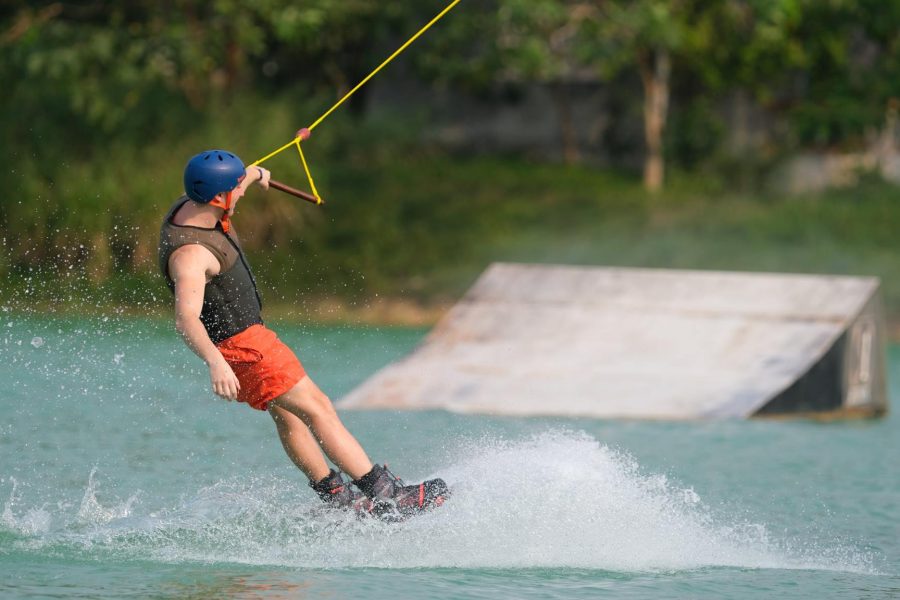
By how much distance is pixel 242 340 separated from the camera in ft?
23.5

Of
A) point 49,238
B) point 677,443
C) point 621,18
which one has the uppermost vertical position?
point 621,18

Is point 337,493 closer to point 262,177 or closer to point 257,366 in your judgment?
point 257,366

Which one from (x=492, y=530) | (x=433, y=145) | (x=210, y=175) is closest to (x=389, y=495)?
(x=492, y=530)

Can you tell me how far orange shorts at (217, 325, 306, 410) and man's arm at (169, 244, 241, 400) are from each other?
18cm

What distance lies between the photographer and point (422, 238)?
2094 centimetres

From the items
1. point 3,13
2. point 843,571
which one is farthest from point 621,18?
point 843,571

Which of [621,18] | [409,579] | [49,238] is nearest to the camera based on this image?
[409,579]

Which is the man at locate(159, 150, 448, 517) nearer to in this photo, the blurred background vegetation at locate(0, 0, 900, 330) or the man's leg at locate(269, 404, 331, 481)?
the man's leg at locate(269, 404, 331, 481)

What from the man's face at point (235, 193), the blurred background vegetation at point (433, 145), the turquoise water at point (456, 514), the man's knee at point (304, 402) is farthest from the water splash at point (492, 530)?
the blurred background vegetation at point (433, 145)

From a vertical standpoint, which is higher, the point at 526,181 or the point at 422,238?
the point at 526,181

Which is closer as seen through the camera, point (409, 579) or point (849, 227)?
point (409, 579)

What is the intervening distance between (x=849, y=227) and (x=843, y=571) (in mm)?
13915

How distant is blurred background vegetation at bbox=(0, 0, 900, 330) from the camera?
18.8m

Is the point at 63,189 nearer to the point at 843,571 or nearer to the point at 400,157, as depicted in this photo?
the point at 400,157
